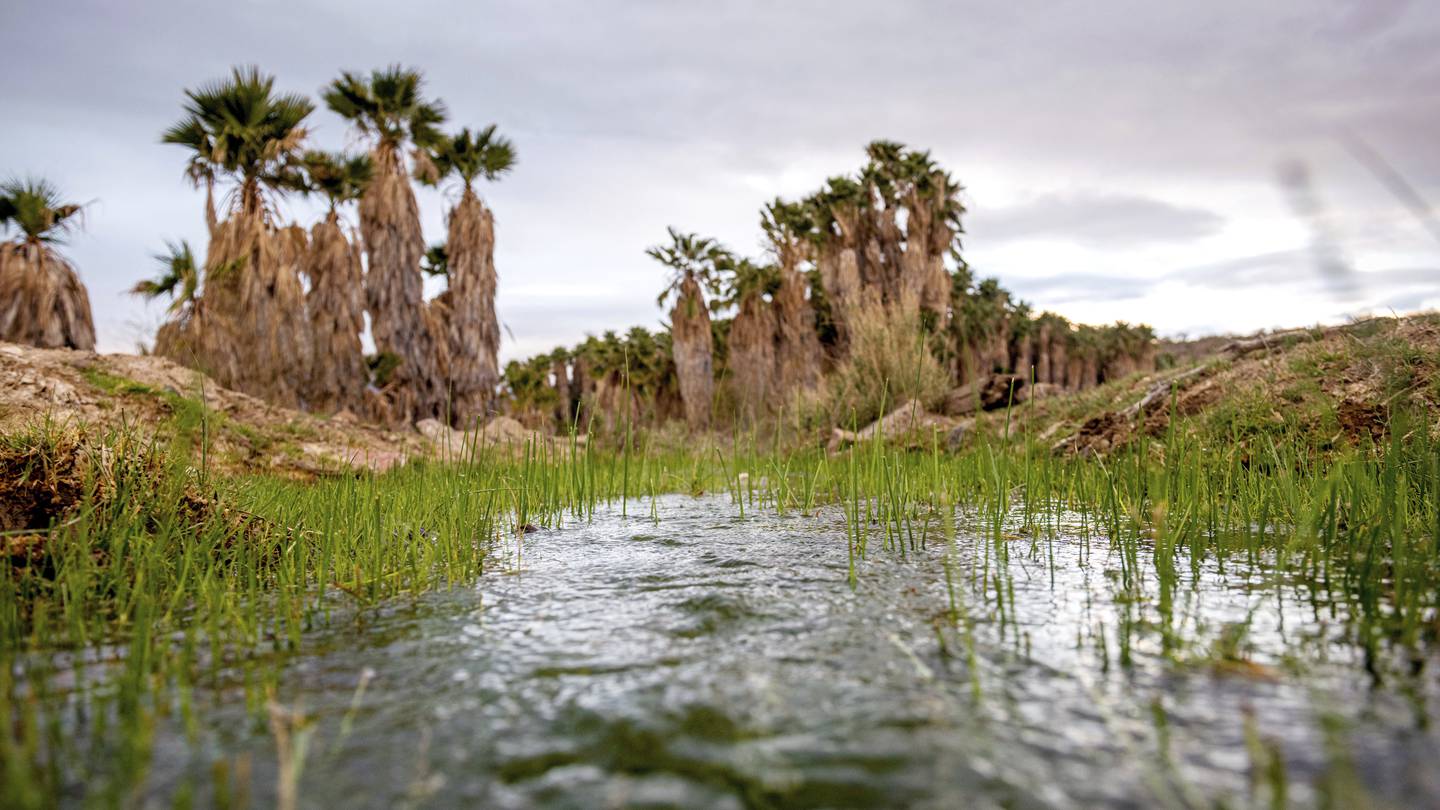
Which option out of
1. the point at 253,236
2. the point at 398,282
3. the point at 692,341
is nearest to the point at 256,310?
the point at 253,236

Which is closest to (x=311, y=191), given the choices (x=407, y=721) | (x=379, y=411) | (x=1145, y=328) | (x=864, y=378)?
(x=379, y=411)

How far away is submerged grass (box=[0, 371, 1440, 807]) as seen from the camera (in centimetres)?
138

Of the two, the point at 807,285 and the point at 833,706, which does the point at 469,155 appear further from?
the point at 833,706

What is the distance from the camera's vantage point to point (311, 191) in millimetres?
22562

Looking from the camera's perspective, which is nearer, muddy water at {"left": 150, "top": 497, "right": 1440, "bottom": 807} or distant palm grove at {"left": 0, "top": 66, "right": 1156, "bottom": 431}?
muddy water at {"left": 150, "top": 497, "right": 1440, "bottom": 807}

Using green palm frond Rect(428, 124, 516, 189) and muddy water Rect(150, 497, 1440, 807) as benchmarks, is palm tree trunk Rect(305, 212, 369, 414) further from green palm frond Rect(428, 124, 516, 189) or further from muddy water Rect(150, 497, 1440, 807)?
muddy water Rect(150, 497, 1440, 807)

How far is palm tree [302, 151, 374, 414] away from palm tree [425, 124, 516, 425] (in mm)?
3656

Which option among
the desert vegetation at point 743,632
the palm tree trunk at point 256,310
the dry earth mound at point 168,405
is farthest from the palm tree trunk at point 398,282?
the desert vegetation at point 743,632

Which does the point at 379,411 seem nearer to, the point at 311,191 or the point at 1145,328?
the point at 311,191

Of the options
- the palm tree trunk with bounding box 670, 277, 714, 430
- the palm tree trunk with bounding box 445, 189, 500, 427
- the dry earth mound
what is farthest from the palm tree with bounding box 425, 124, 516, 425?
the dry earth mound

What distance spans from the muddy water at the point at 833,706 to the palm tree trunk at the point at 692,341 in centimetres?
2616

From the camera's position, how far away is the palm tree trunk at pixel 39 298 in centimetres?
1730

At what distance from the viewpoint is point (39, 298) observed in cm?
1758

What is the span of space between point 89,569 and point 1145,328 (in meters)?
62.1
